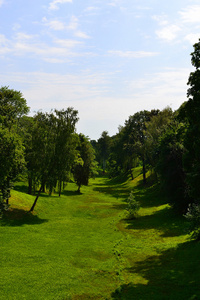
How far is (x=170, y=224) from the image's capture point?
37.2m

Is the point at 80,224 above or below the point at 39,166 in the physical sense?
below

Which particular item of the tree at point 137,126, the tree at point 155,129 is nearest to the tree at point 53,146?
the tree at point 155,129

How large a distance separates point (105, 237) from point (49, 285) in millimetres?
14170

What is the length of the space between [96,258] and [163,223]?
55.0ft

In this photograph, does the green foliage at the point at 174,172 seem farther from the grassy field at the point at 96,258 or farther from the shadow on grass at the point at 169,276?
the shadow on grass at the point at 169,276

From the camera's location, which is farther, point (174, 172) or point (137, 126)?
point (137, 126)

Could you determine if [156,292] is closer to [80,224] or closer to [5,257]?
[5,257]

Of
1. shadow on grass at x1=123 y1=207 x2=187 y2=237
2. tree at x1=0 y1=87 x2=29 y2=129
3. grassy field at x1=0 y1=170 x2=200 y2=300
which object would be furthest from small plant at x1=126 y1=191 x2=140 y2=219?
tree at x1=0 y1=87 x2=29 y2=129

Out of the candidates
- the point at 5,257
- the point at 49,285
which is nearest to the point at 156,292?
the point at 49,285

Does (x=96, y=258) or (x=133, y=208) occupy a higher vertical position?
(x=133, y=208)

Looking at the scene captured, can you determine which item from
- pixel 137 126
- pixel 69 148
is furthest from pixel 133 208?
pixel 137 126

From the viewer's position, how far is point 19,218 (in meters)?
40.3

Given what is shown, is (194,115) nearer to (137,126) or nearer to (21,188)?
(21,188)

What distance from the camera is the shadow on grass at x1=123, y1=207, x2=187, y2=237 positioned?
33.8 metres
